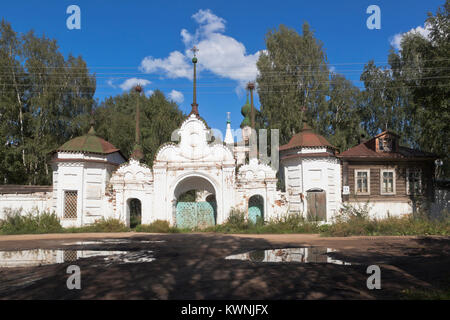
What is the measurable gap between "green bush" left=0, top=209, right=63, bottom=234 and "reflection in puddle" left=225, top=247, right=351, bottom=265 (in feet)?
44.8

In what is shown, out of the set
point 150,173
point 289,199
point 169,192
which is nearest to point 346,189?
point 289,199

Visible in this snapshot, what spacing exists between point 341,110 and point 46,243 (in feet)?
94.7

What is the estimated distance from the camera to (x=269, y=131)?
31.0m

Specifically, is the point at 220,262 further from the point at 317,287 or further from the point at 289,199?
the point at 289,199

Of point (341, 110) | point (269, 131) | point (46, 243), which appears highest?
point (341, 110)

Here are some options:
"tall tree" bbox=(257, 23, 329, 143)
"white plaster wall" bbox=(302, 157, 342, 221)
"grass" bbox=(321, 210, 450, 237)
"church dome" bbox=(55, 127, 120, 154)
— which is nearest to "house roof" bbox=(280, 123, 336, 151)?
"white plaster wall" bbox=(302, 157, 342, 221)

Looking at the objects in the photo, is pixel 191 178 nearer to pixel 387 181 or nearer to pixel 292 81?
pixel 387 181

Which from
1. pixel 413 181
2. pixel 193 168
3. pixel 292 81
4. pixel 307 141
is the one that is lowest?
pixel 413 181

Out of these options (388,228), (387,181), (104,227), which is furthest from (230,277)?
(387,181)

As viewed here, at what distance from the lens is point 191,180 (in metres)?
21.0

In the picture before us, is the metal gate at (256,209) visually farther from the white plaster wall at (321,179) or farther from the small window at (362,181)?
the small window at (362,181)

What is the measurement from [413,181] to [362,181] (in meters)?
3.46

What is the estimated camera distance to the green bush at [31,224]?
61.3 ft
